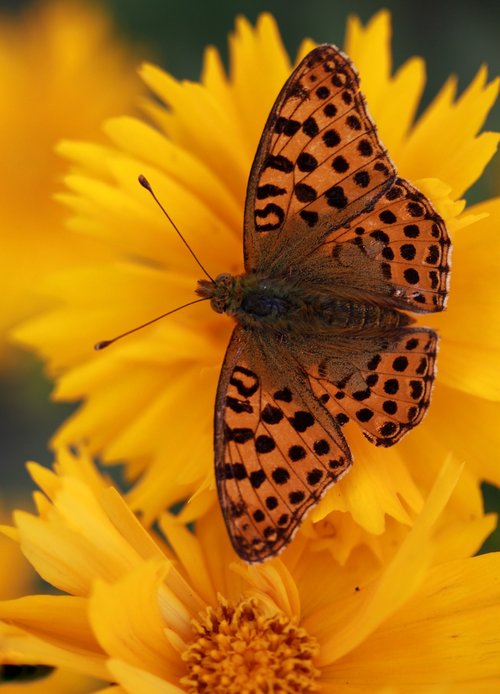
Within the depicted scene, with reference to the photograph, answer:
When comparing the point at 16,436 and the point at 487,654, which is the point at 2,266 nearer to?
the point at 16,436

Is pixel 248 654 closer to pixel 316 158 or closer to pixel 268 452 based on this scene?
pixel 268 452

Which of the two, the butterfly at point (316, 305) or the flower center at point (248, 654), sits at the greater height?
the butterfly at point (316, 305)

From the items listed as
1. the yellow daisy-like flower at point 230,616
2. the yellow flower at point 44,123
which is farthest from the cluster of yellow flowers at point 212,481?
the yellow flower at point 44,123

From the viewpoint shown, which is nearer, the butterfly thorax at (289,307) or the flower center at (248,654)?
the flower center at (248,654)

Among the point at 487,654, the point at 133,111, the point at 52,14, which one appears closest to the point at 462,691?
the point at 487,654

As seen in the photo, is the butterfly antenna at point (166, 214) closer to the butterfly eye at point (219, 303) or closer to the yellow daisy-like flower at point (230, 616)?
the butterfly eye at point (219, 303)
